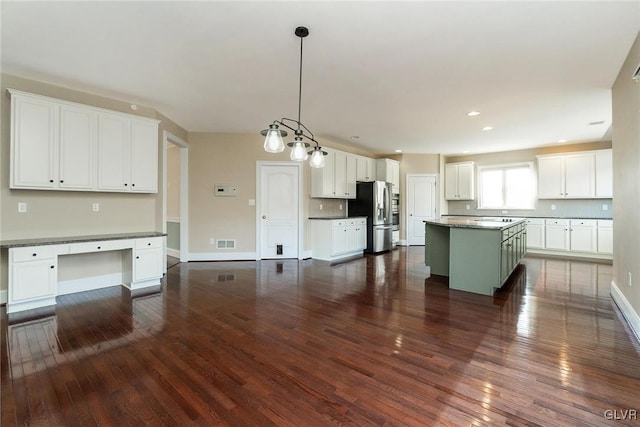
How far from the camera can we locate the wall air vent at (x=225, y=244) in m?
5.67

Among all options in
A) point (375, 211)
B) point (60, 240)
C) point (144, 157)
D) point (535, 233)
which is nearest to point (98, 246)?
point (60, 240)

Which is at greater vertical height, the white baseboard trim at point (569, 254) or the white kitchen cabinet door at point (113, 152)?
the white kitchen cabinet door at point (113, 152)

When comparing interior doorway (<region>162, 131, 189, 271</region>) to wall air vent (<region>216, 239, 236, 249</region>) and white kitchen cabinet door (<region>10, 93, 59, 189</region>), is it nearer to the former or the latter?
wall air vent (<region>216, 239, 236, 249</region>)

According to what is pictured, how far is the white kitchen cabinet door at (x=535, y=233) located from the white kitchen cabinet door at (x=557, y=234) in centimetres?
9

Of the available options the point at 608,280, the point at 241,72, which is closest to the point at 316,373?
the point at 241,72

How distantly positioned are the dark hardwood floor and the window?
409cm

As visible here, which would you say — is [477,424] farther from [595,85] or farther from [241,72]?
[595,85]

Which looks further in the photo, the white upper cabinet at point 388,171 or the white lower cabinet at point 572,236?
the white upper cabinet at point 388,171

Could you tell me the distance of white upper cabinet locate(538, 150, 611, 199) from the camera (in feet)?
20.2

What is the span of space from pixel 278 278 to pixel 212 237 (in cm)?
201

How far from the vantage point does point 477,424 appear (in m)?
1.46

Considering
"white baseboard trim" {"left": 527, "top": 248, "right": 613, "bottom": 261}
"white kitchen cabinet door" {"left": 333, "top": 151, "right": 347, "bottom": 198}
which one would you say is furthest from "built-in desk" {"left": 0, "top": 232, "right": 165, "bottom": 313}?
"white baseboard trim" {"left": 527, "top": 248, "right": 613, "bottom": 261}

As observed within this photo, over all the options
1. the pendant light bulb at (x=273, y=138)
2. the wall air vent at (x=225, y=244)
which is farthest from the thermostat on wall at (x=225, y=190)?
the pendant light bulb at (x=273, y=138)

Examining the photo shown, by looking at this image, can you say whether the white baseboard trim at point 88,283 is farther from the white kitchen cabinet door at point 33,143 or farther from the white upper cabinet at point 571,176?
the white upper cabinet at point 571,176
